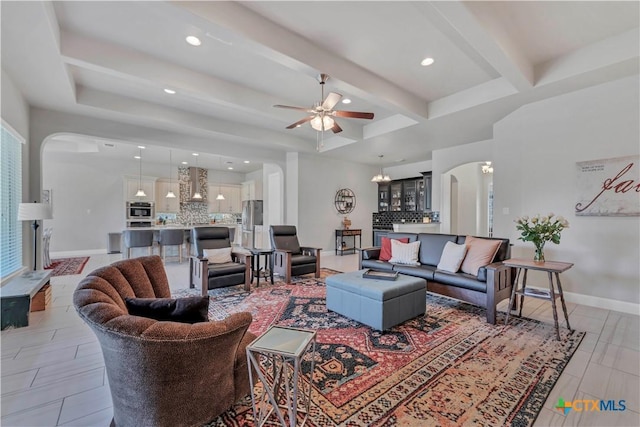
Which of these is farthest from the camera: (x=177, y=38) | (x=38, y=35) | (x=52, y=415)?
(x=177, y=38)

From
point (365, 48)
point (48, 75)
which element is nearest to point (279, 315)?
point (365, 48)

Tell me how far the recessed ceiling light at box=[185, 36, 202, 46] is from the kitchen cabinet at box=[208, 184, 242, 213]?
7.54m

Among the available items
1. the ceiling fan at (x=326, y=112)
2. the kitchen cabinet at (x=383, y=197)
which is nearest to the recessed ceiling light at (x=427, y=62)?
the ceiling fan at (x=326, y=112)

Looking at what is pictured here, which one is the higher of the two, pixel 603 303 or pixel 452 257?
pixel 452 257

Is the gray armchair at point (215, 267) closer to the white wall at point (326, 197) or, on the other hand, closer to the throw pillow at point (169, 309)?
the throw pillow at point (169, 309)

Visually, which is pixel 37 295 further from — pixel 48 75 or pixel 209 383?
pixel 209 383

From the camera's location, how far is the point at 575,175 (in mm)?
3648

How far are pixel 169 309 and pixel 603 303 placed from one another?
472cm

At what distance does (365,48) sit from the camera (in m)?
3.12

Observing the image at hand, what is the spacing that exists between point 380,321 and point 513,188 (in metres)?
3.20

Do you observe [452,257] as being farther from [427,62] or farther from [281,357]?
[281,357]

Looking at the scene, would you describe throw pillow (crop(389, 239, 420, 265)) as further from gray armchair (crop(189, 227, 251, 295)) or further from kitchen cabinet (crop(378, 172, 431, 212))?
kitchen cabinet (crop(378, 172, 431, 212))

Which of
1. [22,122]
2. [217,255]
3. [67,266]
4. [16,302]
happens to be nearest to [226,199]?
[67,266]

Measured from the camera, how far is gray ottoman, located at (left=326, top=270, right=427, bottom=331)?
8.86ft
